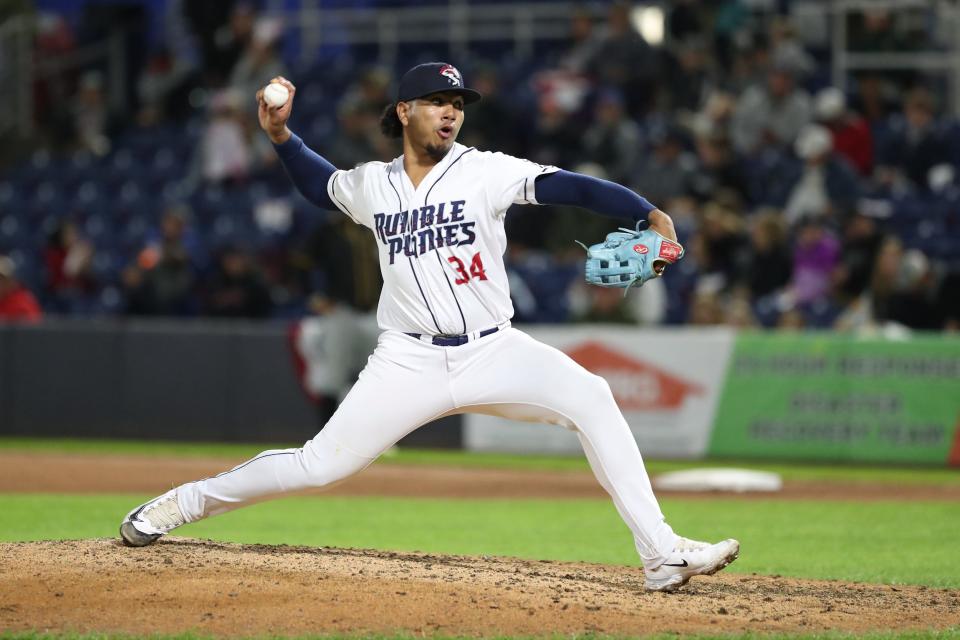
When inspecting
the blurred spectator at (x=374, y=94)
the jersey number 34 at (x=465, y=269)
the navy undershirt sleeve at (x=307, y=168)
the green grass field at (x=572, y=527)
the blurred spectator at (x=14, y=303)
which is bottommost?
the green grass field at (x=572, y=527)

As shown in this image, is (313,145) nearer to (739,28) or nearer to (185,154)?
(185,154)

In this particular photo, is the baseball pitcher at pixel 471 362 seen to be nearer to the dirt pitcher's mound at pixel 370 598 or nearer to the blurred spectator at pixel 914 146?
the dirt pitcher's mound at pixel 370 598

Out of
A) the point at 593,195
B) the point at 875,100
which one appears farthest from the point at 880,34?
the point at 593,195

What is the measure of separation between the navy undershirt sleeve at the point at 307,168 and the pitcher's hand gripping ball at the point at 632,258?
1.18 metres

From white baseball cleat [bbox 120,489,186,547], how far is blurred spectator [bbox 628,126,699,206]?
29.8 feet

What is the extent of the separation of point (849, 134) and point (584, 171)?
2982 mm

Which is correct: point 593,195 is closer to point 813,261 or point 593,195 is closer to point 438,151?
point 438,151

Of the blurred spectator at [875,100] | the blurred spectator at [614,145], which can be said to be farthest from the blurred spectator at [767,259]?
the blurred spectator at [875,100]

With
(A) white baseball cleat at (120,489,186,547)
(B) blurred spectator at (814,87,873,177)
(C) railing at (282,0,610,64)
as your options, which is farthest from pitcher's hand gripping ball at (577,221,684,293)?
(C) railing at (282,0,610,64)

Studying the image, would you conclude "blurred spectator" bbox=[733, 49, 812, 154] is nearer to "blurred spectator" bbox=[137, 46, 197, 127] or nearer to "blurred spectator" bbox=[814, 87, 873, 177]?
"blurred spectator" bbox=[814, 87, 873, 177]

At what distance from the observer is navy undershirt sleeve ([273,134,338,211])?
18.6 feet

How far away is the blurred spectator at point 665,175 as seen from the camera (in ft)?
46.3

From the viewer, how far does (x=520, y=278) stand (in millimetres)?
14297

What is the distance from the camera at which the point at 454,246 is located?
17.2 feet
